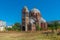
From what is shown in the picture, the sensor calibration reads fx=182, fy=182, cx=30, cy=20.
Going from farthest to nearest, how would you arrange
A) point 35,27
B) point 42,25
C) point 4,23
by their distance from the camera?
point 4,23, point 42,25, point 35,27

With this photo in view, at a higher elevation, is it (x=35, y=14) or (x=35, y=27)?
(x=35, y=14)

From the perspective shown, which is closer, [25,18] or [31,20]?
[25,18]

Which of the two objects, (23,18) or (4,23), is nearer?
(23,18)

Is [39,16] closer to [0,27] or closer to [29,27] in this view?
[29,27]

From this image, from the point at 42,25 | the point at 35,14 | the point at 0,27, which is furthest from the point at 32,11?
the point at 0,27

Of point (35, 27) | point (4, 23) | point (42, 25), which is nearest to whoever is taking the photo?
point (35, 27)

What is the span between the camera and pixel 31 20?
88500 millimetres

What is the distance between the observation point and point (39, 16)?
9181cm

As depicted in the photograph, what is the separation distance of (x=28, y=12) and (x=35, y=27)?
8.04m

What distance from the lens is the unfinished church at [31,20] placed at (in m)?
85.9

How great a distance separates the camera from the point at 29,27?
86.1 meters

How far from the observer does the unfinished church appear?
85875 millimetres

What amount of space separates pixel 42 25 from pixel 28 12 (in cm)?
1048

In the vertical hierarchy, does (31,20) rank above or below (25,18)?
below
